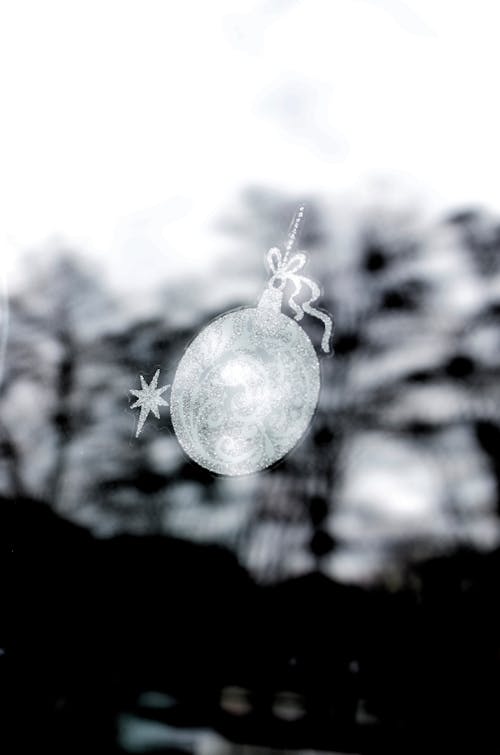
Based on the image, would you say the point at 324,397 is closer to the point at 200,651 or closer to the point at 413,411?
the point at 413,411

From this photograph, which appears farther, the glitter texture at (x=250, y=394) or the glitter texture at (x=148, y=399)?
the glitter texture at (x=148, y=399)

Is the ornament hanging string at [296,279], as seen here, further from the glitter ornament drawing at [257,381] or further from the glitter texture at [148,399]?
the glitter texture at [148,399]

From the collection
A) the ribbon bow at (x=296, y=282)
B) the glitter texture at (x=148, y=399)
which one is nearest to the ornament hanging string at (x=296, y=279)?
the ribbon bow at (x=296, y=282)

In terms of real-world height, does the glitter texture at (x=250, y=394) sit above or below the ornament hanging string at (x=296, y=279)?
below

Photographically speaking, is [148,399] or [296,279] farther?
[148,399]

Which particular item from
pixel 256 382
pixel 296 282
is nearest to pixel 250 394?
pixel 256 382

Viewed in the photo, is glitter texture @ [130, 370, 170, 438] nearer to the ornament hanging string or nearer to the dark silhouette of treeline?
the dark silhouette of treeline

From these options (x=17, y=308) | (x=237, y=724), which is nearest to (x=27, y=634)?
(x=237, y=724)

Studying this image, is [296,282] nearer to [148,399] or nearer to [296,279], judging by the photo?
[296,279]

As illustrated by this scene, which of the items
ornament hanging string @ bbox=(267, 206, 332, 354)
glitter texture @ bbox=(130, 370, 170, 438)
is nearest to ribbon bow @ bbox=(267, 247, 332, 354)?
ornament hanging string @ bbox=(267, 206, 332, 354)
